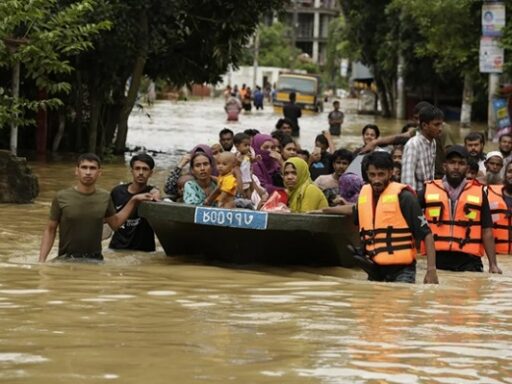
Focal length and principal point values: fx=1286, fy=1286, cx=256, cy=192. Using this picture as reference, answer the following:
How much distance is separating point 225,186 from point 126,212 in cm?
93

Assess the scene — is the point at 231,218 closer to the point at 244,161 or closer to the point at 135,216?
the point at 135,216

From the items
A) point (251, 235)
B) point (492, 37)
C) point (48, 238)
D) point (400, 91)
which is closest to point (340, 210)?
point (251, 235)

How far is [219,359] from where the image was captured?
20.9 ft

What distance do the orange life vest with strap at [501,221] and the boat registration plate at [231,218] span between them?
3327 millimetres

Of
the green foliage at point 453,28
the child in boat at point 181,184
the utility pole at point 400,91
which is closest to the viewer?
the child in boat at point 181,184

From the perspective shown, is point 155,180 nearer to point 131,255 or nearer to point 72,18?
point 72,18

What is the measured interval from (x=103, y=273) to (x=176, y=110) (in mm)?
50729

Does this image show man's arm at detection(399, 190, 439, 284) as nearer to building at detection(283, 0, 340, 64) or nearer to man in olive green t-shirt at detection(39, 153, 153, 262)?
man in olive green t-shirt at detection(39, 153, 153, 262)

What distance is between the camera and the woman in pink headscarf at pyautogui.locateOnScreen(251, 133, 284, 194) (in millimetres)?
13266

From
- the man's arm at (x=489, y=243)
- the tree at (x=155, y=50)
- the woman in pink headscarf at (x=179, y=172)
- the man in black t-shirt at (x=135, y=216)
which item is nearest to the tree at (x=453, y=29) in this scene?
the tree at (x=155, y=50)

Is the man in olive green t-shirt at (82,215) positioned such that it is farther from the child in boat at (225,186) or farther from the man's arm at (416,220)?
the man's arm at (416,220)

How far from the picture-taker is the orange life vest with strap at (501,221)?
13.0 m

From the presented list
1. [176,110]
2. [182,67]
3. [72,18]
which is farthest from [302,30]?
[72,18]

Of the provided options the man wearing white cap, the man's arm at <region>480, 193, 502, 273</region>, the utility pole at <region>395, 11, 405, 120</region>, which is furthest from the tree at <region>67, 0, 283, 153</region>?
the utility pole at <region>395, 11, 405, 120</region>
